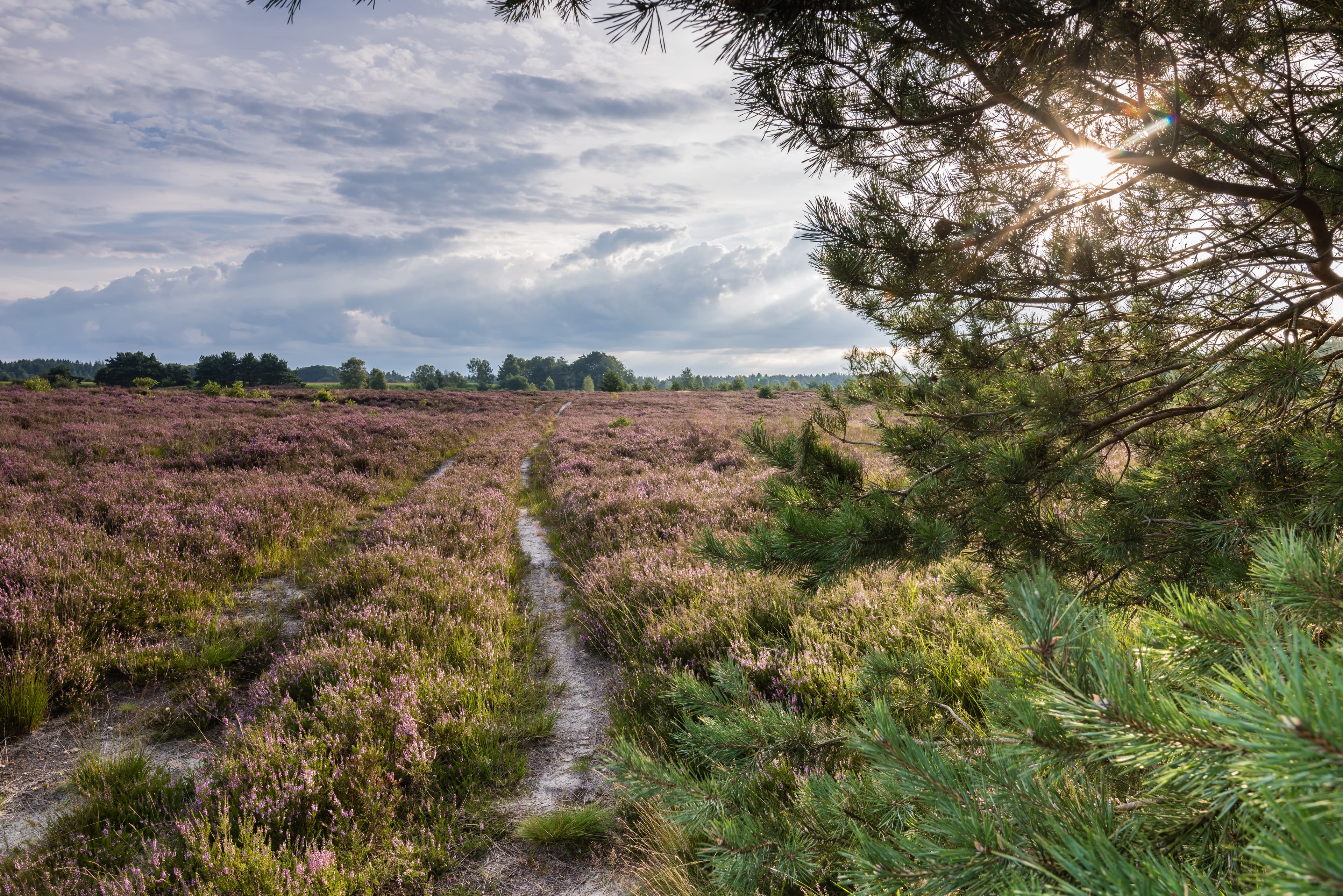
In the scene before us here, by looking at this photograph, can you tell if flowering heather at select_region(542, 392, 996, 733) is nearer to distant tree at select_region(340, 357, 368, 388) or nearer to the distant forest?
the distant forest

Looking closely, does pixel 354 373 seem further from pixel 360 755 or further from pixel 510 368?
pixel 360 755

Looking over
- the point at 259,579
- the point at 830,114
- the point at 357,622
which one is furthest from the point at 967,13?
the point at 259,579

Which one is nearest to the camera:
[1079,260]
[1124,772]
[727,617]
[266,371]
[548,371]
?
[1124,772]

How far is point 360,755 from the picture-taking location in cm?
308

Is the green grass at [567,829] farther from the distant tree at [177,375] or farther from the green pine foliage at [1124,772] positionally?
the distant tree at [177,375]

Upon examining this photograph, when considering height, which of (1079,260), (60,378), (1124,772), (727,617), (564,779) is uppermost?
(60,378)

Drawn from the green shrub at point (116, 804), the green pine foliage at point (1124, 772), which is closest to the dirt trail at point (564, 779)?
the green pine foliage at point (1124, 772)

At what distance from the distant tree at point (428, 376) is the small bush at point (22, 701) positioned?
374 ft

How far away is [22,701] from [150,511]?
4.73 meters

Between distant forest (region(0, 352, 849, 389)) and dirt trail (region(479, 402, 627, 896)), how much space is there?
45440 mm

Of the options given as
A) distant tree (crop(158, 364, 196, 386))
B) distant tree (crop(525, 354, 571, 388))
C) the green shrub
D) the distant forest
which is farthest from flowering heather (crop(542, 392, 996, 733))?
distant tree (crop(525, 354, 571, 388))

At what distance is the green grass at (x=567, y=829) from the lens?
2.87 metres

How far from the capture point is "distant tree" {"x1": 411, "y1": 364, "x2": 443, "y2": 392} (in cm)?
11244

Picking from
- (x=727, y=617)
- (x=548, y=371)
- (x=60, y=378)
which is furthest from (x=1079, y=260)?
(x=548, y=371)
